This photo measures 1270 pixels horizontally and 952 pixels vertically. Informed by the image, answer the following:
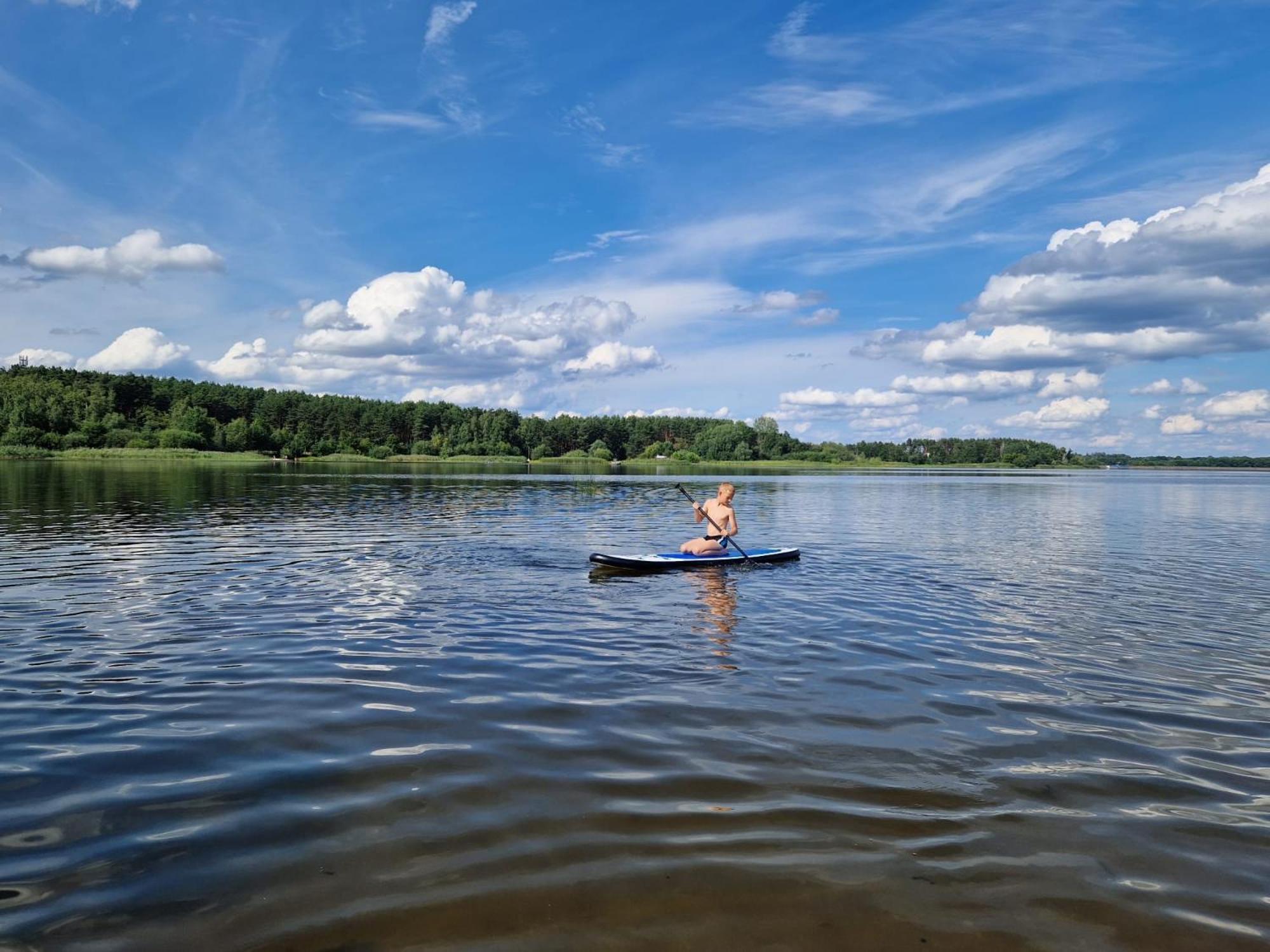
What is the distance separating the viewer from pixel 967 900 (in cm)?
517

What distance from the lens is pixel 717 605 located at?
51.3 ft

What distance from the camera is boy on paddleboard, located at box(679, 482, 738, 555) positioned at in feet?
67.2

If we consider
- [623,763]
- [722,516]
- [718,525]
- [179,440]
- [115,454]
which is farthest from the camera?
[179,440]

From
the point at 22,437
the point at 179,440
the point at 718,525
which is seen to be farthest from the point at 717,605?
the point at 179,440

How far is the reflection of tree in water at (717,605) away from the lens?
12828 millimetres

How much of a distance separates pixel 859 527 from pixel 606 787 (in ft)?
93.5

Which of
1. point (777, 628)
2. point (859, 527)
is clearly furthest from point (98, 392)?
point (777, 628)

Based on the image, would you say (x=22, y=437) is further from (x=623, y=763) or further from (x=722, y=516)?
(x=623, y=763)

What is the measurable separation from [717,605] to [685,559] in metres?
4.21

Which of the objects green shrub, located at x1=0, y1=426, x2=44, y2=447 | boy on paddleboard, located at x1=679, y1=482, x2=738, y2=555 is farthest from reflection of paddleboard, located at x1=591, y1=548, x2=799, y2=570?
green shrub, located at x1=0, y1=426, x2=44, y2=447

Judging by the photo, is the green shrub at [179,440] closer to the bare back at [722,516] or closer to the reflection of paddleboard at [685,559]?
the bare back at [722,516]

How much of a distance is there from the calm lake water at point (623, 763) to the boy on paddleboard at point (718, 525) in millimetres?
2254

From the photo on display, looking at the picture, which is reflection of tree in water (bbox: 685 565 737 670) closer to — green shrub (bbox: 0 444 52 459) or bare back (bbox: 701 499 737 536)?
bare back (bbox: 701 499 737 536)

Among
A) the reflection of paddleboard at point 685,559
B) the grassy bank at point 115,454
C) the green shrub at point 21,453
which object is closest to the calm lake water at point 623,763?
the reflection of paddleboard at point 685,559
